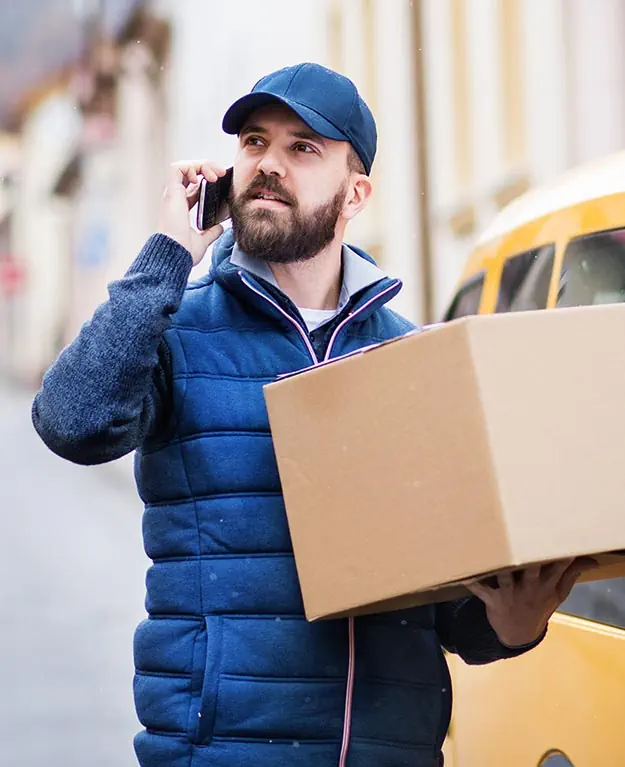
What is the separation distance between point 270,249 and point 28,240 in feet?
134

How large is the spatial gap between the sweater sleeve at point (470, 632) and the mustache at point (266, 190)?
0.68m

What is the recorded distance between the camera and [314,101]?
2.28 metres

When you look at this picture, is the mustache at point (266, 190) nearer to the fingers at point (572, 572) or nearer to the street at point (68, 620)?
the fingers at point (572, 572)

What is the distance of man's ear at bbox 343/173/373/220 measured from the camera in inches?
94.0

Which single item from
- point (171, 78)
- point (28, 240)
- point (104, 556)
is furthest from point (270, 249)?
point (28, 240)

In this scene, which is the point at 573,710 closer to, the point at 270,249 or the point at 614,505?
the point at 614,505

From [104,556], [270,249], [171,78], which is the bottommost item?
[104,556]

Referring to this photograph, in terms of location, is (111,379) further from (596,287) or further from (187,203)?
(596,287)

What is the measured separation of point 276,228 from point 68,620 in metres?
5.89

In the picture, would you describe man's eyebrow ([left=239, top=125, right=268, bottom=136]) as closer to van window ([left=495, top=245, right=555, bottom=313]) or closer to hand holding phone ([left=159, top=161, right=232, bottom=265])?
hand holding phone ([left=159, top=161, right=232, bottom=265])

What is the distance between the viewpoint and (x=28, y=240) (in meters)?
42.1

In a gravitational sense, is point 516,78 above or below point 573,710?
above

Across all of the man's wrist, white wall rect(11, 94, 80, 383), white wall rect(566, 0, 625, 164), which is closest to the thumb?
the man's wrist

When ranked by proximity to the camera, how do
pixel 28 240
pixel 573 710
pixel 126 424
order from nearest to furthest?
pixel 126 424, pixel 573 710, pixel 28 240
